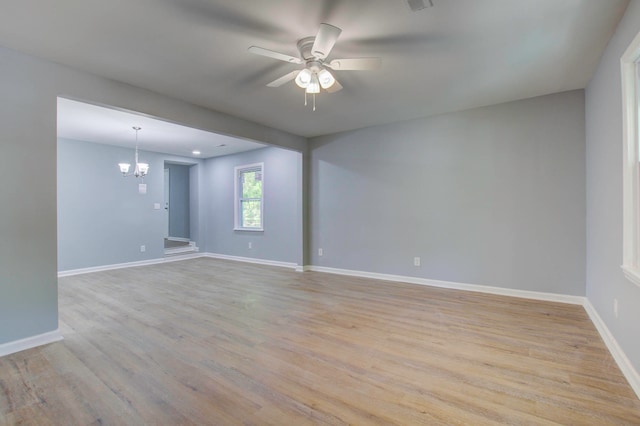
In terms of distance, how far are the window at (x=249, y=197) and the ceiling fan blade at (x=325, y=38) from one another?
4.68 m

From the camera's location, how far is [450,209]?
434 centimetres

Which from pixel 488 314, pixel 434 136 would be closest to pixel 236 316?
pixel 488 314

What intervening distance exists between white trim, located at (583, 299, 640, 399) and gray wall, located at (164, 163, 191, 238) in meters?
9.24

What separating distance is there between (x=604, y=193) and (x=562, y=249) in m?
1.17

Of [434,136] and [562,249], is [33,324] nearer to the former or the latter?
[434,136]

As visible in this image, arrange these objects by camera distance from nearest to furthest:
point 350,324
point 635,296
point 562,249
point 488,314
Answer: point 635,296 → point 350,324 → point 488,314 → point 562,249

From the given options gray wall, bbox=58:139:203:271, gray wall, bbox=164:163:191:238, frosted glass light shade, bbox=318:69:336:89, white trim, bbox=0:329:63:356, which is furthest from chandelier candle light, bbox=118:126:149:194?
frosted glass light shade, bbox=318:69:336:89

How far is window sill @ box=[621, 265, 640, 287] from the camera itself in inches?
71.9

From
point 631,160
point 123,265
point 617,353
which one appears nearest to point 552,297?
point 617,353

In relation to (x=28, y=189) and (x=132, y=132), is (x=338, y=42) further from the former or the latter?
(x=132, y=132)

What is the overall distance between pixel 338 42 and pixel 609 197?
261cm

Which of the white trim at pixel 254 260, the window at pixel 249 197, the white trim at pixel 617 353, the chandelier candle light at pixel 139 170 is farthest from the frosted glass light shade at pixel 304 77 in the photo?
the window at pixel 249 197

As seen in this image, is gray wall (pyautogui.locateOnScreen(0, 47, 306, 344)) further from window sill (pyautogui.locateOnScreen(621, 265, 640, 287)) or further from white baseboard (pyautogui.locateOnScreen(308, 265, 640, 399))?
window sill (pyautogui.locateOnScreen(621, 265, 640, 287))

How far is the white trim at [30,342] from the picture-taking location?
7.92 feet
